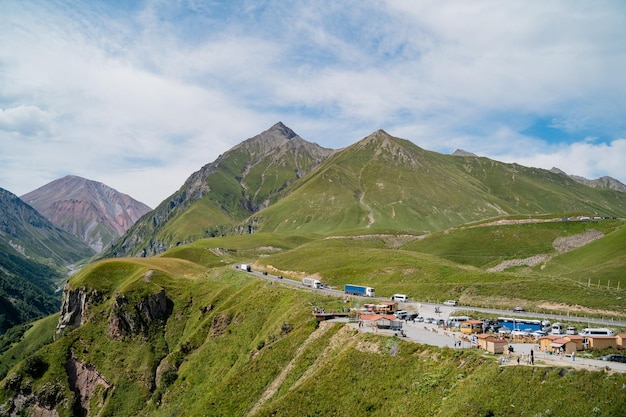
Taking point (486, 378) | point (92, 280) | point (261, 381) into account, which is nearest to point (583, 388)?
point (486, 378)

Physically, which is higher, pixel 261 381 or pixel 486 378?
pixel 486 378

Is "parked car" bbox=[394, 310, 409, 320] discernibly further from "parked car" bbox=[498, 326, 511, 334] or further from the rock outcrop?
the rock outcrop

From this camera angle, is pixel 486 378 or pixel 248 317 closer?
pixel 486 378

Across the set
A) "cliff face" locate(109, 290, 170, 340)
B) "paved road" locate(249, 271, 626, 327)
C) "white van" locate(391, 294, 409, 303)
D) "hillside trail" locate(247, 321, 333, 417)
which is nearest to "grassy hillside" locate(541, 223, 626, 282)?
"paved road" locate(249, 271, 626, 327)

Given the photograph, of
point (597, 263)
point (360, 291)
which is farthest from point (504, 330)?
point (597, 263)

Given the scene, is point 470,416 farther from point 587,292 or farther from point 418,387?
point 587,292

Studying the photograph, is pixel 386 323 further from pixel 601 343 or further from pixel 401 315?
pixel 601 343

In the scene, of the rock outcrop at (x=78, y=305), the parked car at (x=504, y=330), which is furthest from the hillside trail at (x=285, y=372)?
the rock outcrop at (x=78, y=305)
